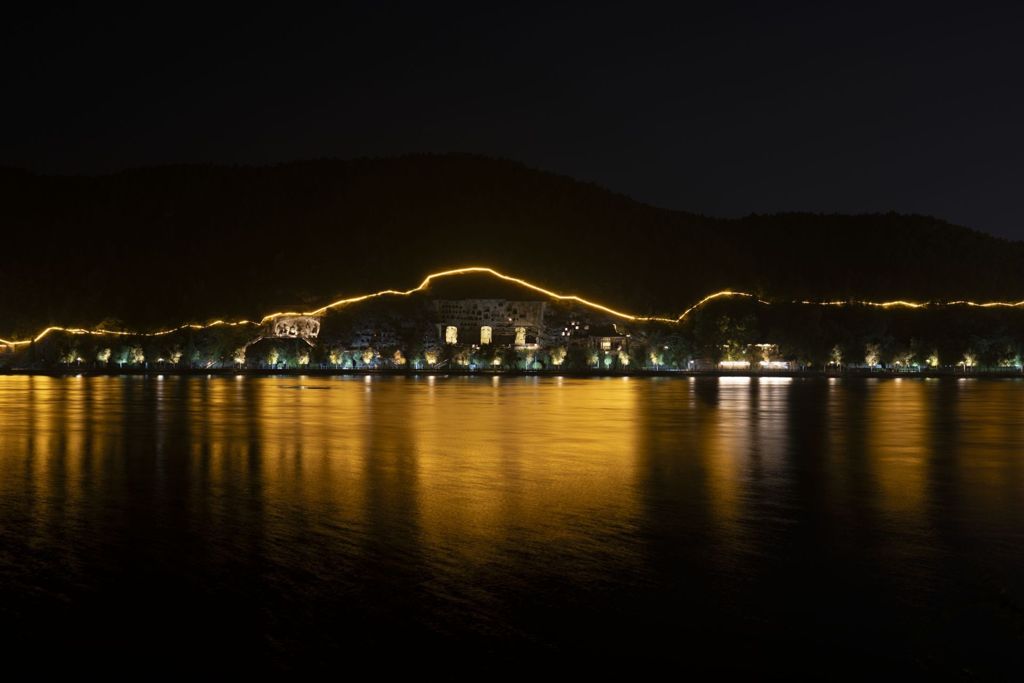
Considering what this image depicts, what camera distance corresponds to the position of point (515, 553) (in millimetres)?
9531

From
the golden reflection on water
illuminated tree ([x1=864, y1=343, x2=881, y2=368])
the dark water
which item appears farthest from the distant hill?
the dark water

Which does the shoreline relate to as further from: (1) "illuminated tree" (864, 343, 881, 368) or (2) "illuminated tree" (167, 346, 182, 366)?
(1) "illuminated tree" (864, 343, 881, 368)

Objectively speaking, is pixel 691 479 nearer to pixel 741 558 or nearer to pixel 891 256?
pixel 741 558

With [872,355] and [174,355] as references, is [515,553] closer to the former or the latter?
[174,355]

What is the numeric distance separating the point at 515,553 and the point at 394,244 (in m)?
117

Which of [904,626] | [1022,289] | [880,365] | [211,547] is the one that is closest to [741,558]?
[904,626]

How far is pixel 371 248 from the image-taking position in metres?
123

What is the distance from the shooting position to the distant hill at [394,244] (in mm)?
116688

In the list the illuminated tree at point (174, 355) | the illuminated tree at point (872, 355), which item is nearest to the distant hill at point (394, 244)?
the illuminated tree at point (174, 355)

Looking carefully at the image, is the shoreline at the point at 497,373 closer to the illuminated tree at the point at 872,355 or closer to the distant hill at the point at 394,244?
the illuminated tree at the point at 872,355

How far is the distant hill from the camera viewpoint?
116688 mm

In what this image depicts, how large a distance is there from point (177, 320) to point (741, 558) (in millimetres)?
109756

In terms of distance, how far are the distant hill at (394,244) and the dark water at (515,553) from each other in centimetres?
9152

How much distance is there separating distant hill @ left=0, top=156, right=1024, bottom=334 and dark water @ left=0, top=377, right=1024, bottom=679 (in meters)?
91.5
